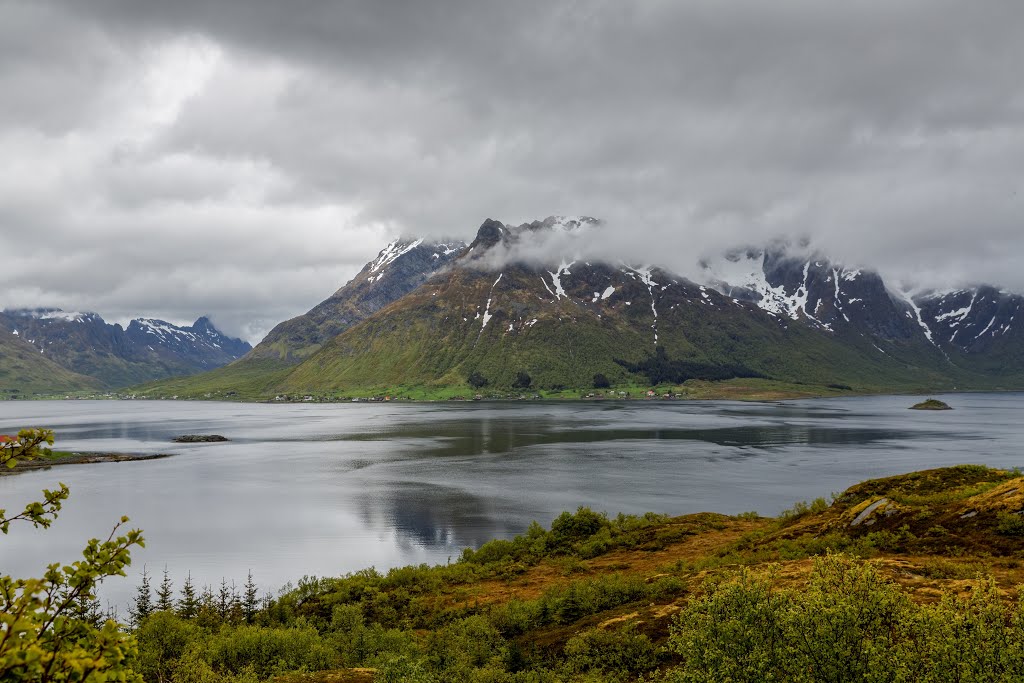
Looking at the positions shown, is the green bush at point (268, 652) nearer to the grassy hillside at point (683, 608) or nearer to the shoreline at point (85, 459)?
the grassy hillside at point (683, 608)

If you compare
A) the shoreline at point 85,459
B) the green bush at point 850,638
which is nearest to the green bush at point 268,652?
the green bush at point 850,638

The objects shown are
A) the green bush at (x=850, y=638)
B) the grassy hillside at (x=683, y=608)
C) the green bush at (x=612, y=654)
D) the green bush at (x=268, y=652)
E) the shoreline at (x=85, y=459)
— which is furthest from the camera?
Result: the shoreline at (x=85, y=459)

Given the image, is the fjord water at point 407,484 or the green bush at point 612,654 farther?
the fjord water at point 407,484

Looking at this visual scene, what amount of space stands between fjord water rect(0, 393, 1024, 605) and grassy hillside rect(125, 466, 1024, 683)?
18.1 m

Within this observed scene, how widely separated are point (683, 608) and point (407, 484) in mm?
78962

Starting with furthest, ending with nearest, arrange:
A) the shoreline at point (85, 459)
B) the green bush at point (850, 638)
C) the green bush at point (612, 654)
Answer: the shoreline at point (85, 459), the green bush at point (612, 654), the green bush at point (850, 638)

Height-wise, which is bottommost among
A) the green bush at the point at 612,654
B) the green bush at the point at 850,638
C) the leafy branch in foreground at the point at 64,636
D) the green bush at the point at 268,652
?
the green bush at the point at 268,652

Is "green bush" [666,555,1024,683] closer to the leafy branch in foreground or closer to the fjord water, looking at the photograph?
the leafy branch in foreground

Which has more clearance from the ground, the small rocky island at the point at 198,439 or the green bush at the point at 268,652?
the green bush at the point at 268,652

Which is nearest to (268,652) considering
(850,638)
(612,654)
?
(612,654)

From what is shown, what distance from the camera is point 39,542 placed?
2665 inches

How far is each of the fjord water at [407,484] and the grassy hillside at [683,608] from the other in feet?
59.5

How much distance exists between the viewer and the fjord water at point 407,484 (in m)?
63.5

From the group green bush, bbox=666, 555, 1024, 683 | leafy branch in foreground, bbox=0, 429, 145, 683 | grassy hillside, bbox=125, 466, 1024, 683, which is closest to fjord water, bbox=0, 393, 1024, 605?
grassy hillside, bbox=125, 466, 1024, 683
